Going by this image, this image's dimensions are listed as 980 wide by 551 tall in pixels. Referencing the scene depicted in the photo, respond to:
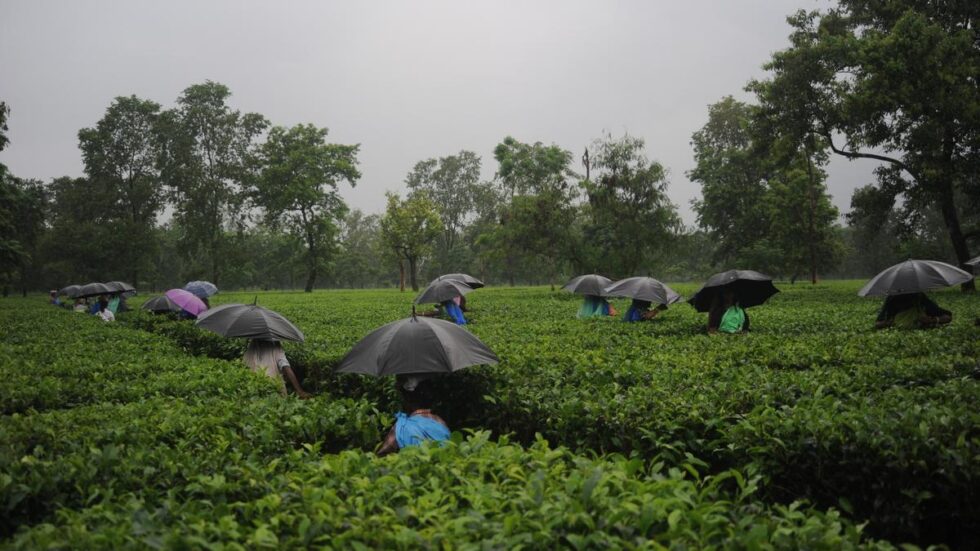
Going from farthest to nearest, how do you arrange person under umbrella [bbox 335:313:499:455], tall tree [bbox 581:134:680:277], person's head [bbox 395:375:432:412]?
tall tree [bbox 581:134:680:277] < person's head [bbox 395:375:432:412] < person under umbrella [bbox 335:313:499:455]

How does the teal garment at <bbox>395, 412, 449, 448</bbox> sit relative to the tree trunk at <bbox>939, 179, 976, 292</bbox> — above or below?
below

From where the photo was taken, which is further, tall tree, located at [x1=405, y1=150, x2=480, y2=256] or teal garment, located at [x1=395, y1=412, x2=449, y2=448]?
tall tree, located at [x1=405, y1=150, x2=480, y2=256]

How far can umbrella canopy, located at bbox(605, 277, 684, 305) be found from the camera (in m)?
12.2

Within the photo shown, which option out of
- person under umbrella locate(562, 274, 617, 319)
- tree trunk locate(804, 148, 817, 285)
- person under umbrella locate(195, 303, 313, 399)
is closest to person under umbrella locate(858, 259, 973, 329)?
person under umbrella locate(562, 274, 617, 319)

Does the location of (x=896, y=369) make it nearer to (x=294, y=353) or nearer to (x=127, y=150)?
(x=294, y=353)

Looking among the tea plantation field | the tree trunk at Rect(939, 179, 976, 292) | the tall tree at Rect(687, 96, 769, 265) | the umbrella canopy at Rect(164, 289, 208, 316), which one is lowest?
the tea plantation field

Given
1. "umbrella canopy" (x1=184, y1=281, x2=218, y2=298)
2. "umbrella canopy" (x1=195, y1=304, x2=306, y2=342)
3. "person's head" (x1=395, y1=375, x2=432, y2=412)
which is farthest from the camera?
"umbrella canopy" (x1=184, y1=281, x2=218, y2=298)

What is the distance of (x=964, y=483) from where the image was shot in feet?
10.7

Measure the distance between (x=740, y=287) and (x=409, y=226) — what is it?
3687 centimetres

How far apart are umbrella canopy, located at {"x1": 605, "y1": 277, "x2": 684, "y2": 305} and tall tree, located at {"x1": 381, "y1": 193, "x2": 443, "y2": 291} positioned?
113 ft

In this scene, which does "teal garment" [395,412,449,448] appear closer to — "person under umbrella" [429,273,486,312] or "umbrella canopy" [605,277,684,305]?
"umbrella canopy" [605,277,684,305]

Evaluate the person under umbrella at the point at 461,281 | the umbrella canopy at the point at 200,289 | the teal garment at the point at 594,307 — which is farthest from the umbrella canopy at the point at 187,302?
the teal garment at the point at 594,307

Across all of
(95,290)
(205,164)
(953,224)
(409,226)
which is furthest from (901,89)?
(205,164)

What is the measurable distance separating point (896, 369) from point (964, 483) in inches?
116
